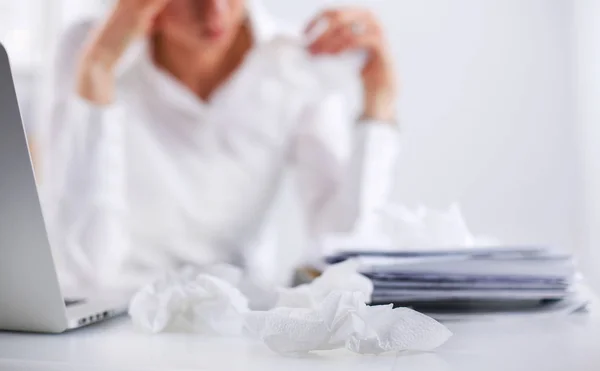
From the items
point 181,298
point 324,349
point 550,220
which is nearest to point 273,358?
point 324,349

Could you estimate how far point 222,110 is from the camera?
1683 mm

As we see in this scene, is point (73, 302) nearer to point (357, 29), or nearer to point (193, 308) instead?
point (193, 308)

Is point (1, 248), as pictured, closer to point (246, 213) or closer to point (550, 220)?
point (246, 213)

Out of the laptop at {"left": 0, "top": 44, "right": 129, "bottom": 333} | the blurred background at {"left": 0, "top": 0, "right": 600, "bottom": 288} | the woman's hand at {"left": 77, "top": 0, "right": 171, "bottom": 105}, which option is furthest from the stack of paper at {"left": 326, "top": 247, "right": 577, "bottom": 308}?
the blurred background at {"left": 0, "top": 0, "right": 600, "bottom": 288}

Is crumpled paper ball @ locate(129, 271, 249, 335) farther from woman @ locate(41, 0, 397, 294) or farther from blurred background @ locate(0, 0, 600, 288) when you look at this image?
blurred background @ locate(0, 0, 600, 288)

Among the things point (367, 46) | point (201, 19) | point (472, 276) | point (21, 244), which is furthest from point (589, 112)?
point (21, 244)

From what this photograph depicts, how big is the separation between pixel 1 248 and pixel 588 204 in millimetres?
1793

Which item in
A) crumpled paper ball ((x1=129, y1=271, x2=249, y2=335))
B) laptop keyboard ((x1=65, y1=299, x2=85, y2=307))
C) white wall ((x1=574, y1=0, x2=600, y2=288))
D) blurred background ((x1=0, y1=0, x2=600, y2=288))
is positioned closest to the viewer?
crumpled paper ball ((x1=129, y1=271, x2=249, y2=335))

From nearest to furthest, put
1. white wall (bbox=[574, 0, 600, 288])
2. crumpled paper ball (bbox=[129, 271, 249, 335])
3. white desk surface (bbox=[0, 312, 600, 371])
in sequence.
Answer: white desk surface (bbox=[0, 312, 600, 371]) < crumpled paper ball (bbox=[129, 271, 249, 335]) < white wall (bbox=[574, 0, 600, 288])

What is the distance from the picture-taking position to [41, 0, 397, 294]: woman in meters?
1.48

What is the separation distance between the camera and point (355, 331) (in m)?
0.48

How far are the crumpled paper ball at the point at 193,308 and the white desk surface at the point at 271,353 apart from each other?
0.02 metres

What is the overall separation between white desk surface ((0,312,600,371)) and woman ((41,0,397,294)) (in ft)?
3.07

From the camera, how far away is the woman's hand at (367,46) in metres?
1.48
